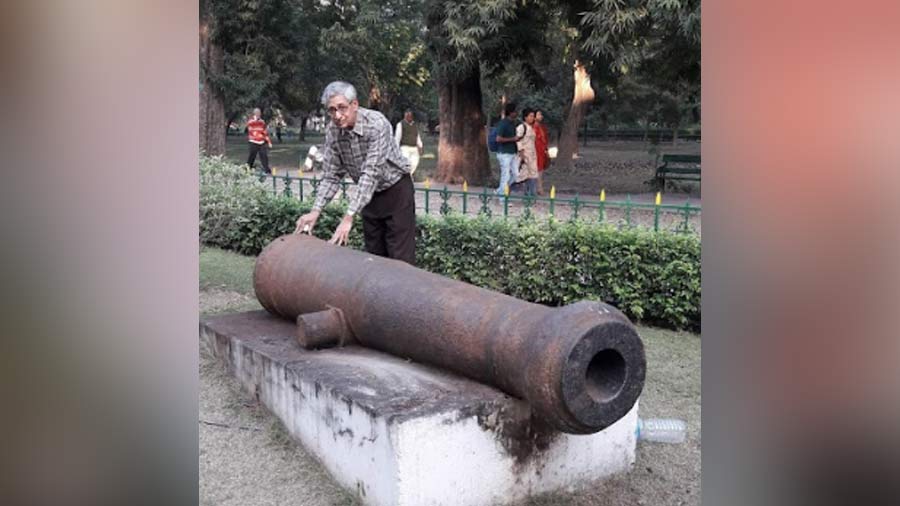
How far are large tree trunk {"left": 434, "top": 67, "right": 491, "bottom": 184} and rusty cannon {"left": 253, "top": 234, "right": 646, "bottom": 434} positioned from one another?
13.2 m

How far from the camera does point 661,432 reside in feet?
14.9

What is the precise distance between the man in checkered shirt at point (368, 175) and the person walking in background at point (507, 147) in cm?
848

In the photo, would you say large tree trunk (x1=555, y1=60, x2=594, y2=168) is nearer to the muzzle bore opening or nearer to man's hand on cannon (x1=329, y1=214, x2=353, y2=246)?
man's hand on cannon (x1=329, y1=214, x2=353, y2=246)

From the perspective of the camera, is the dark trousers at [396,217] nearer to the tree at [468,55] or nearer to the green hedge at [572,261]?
the green hedge at [572,261]

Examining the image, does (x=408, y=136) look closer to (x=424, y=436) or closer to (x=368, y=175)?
(x=368, y=175)

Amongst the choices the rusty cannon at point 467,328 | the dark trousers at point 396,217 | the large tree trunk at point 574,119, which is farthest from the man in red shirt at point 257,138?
the rusty cannon at point 467,328

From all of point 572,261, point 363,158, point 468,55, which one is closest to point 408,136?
point 468,55

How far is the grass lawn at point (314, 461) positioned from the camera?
12.7 ft

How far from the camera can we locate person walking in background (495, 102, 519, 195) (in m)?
14.0

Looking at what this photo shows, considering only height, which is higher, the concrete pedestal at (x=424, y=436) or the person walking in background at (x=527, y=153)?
the person walking in background at (x=527, y=153)

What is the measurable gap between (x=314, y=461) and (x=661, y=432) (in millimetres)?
1880

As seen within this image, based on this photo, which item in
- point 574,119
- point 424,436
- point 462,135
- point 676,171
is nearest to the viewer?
point 424,436
